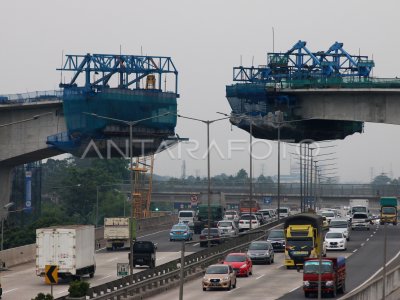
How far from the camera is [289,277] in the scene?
70812 millimetres

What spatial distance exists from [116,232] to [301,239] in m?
23.4

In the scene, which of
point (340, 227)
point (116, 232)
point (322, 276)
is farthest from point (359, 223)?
point (322, 276)

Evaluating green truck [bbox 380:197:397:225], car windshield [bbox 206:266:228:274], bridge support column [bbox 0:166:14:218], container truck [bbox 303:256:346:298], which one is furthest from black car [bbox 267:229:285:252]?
bridge support column [bbox 0:166:14:218]

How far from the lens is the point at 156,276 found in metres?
66.2

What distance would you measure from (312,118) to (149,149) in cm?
1980

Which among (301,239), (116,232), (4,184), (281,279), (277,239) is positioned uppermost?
(4,184)

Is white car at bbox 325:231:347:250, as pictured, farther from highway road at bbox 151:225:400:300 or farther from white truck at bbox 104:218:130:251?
white truck at bbox 104:218:130:251

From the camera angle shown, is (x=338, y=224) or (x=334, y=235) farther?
(x=338, y=224)

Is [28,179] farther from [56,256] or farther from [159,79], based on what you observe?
[56,256]

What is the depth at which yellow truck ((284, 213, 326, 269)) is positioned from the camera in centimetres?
7500

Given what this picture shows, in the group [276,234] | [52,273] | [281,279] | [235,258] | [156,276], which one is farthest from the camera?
[276,234]

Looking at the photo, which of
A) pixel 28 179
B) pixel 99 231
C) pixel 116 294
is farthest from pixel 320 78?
pixel 116 294

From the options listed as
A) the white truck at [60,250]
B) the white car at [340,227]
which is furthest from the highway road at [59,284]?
the white car at [340,227]

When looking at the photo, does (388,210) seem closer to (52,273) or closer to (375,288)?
(375,288)
